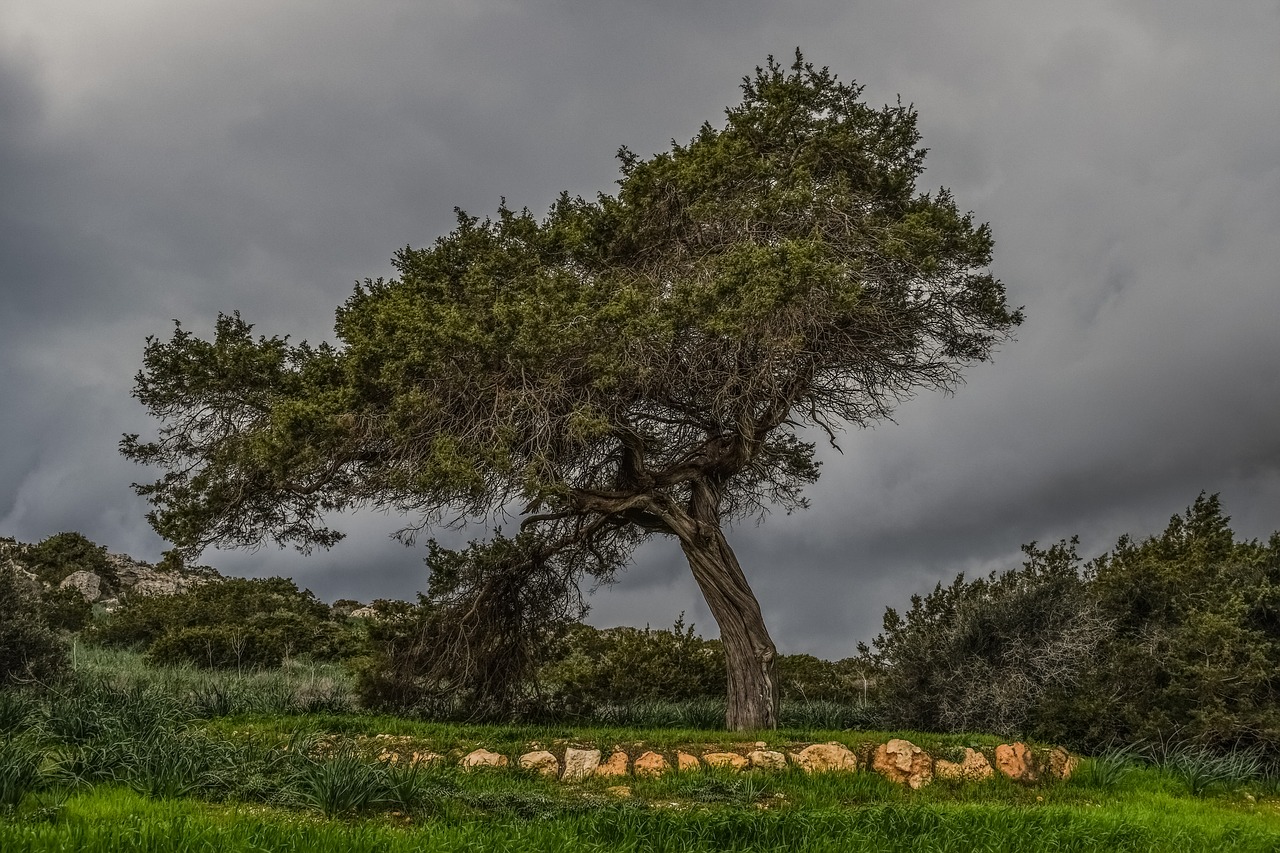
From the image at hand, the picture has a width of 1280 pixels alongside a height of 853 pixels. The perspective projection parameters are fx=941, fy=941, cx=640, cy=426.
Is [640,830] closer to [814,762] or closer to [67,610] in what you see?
[814,762]

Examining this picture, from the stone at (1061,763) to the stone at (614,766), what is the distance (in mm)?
4997

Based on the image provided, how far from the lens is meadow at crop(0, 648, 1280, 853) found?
624 centimetres

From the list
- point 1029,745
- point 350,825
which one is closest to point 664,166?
point 1029,745

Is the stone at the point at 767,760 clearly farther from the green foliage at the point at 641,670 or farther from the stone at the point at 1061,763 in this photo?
the green foliage at the point at 641,670

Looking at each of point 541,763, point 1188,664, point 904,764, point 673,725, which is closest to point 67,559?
point 673,725

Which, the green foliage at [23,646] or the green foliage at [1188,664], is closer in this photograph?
the green foliage at [1188,664]

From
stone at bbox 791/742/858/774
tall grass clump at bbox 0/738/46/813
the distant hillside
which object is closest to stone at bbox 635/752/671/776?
stone at bbox 791/742/858/774

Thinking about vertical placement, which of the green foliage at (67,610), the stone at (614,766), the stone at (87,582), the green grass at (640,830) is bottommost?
the green grass at (640,830)

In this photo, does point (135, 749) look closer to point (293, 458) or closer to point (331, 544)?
point (293, 458)

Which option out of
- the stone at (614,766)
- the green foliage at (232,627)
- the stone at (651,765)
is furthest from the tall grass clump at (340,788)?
the green foliage at (232,627)

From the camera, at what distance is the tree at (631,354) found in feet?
38.2

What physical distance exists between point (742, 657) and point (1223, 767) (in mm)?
6021

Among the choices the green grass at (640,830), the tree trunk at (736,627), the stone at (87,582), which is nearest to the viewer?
the green grass at (640,830)

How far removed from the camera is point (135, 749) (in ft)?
26.9
